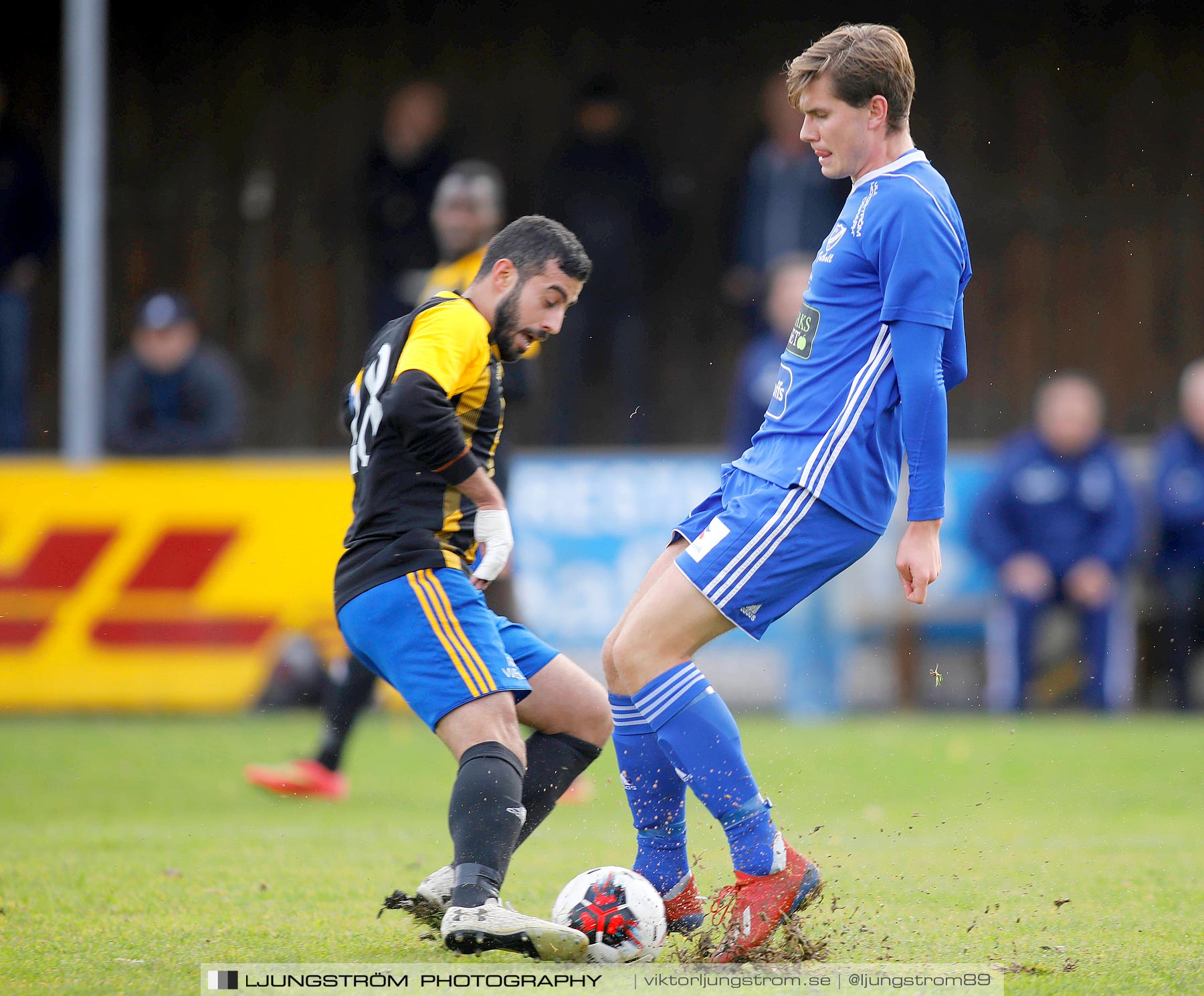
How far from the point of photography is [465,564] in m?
3.95

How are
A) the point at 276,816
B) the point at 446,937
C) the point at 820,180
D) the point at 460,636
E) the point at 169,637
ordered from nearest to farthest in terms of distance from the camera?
the point at 446,937 < the point at 460,636 < the point at 276,816 < the point at 169,637 < the point at 820,180

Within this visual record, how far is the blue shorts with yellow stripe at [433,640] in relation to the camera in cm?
370

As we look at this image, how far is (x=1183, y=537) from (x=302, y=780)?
19.1 ft

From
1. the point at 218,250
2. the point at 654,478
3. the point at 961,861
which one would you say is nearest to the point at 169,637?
the point at 654,478

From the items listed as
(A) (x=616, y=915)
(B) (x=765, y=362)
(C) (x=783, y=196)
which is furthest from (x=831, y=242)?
(C) (x=783, y=196)

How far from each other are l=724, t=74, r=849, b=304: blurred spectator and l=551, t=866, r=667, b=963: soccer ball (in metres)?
7.32

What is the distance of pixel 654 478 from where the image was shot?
965 cm

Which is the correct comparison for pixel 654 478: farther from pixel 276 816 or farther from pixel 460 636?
pixel 460 636

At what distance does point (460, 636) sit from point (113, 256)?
1025 cm

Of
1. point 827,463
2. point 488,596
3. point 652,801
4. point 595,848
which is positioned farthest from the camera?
point 488,596

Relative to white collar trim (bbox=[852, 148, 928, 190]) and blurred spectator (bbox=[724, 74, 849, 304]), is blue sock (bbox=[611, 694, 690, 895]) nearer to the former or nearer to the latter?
white collar trim (bbox=[852, 148, 928, 190])

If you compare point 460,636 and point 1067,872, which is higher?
point 460,636

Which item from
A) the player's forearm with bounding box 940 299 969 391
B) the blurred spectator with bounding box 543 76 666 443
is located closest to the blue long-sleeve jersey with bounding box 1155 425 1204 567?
the blurred spectator with bounding box 543 76 666 443

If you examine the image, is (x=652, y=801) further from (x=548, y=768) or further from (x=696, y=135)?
(x=696, y=135)
